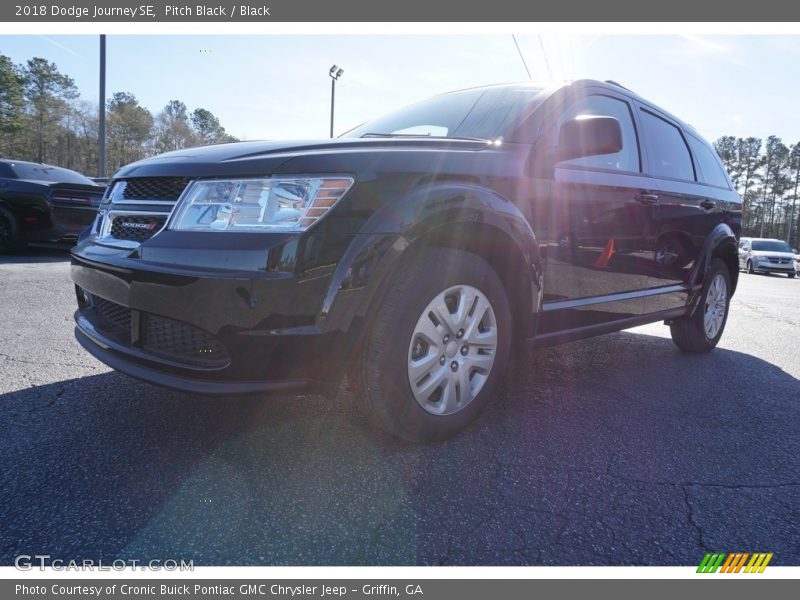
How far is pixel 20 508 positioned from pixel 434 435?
4.86 feet

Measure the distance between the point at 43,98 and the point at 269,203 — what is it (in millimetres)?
75505

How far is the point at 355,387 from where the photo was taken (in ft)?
7.16

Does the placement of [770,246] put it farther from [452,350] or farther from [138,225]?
[138,225]

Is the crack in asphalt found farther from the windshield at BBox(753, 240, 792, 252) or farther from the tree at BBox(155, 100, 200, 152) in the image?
the tree at BBox(155, 100, 200, 152)

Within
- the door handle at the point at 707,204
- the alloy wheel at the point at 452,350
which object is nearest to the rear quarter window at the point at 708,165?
the door handle at the point at 707,204

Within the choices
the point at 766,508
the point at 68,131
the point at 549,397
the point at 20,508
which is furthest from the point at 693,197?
the point at 68,131

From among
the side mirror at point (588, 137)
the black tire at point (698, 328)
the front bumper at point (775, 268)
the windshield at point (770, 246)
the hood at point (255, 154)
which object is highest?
the side mirror at point (588, 137)

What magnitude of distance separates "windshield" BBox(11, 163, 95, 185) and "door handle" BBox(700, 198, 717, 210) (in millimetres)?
8656

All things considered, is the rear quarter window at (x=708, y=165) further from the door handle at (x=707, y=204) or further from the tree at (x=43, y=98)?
the tree at (x=43, y=98)

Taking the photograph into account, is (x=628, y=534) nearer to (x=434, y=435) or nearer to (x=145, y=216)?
(x=434, y=435)

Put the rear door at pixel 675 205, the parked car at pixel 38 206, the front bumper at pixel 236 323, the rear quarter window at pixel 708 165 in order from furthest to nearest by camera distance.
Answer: the parked car at pixel 38 206 → the rear quarter window at pixel 708 165 → the rear door at pixel 675 205 → the front bumper at pixel 236 323

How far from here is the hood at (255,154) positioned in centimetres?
206

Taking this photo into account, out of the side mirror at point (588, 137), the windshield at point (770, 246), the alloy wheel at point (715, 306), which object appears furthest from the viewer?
the windshield at point (770, 246)

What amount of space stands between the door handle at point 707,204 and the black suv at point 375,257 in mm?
1413
